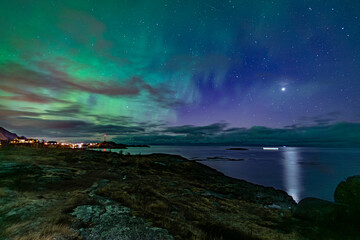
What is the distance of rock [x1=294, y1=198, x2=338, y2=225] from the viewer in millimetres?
10961

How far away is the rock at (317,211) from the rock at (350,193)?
1219 millimetres

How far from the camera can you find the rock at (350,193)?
11.6 m

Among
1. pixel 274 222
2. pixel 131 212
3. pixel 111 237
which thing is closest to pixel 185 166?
pixel 274 222

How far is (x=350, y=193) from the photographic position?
12023 mm

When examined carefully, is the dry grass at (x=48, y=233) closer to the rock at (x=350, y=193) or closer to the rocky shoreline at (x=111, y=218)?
the rocky shoreline at (x=111, y=218)

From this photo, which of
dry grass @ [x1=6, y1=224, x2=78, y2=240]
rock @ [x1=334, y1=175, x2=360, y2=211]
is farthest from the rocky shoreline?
rock @ [x1=334, y1=175, x2=360, y2=211]

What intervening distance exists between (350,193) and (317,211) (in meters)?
2.99

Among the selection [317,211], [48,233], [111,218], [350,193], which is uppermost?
[48,233]

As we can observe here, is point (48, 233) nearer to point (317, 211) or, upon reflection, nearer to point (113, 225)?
point (113, 225)

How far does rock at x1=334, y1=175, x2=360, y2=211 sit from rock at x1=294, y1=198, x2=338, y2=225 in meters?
1.22

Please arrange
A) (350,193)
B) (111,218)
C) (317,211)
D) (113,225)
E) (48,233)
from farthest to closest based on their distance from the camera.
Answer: (350,193) → (317,211) → (111,218) → (113,225) → (48,233)

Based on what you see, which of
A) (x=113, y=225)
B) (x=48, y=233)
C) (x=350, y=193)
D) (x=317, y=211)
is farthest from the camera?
(x=350, y=193)

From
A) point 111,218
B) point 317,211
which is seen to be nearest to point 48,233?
point 111,218

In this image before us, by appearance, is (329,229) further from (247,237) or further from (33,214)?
(33,214)
